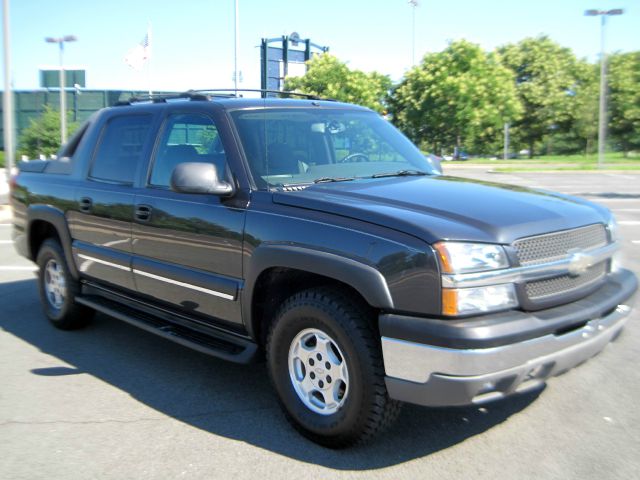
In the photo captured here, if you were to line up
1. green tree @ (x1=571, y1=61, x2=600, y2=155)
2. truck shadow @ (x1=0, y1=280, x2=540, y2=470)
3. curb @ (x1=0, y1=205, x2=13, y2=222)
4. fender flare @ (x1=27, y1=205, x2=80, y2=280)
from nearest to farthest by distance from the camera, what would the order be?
1. truck shadow @ (x1=0, y1=280, x2=540, y2=470)
2. fender flare @ (x1=27, y1=205, x2=80, y2=280)
3. curb @ (x1=0, y1=205, x2=13, y2=222)
4. green tree @ (x1=571, y1=61, x2=600, y2=155)

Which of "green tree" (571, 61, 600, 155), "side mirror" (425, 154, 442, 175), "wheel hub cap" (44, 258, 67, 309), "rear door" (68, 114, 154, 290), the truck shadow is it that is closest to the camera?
the truck shadow

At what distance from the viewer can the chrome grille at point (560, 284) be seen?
3131 millimetres

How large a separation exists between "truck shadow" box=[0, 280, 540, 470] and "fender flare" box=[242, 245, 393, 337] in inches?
22.4

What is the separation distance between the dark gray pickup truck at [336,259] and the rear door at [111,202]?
18 millimetres

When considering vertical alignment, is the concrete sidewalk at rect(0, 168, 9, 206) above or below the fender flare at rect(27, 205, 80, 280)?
below

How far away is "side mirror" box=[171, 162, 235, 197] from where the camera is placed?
147 inches

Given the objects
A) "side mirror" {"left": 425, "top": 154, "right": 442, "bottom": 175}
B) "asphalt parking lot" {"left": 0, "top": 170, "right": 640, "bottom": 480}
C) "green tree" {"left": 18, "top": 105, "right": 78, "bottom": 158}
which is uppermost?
"green tree" {"left": 18, "top": 105, "right": 78, "bottom": 158}

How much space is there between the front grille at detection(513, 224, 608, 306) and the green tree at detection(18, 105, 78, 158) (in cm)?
3368

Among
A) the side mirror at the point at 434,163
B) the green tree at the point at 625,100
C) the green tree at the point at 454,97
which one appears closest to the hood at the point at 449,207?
the side mirror at the point at 434,163

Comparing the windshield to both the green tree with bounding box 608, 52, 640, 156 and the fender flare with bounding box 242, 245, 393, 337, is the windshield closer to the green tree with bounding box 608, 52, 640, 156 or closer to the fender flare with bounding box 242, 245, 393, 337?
the fender flare with bounding box 242, 245, 393, 337

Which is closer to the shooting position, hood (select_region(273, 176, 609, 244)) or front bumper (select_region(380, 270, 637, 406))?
front bumper (select_region(380, 270, 637, 406))

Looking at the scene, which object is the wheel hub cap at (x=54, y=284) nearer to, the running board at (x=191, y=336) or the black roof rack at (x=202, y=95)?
the running board at (x=191, y=336)

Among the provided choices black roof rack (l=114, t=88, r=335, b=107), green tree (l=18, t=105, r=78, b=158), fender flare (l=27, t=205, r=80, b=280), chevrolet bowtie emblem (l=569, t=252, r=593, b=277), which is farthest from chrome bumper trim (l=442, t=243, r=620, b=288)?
green tree (l=18, t=105, r=78, b=158)

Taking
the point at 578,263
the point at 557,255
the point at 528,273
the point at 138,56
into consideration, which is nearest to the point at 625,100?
the point at 138,56
